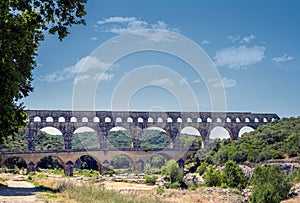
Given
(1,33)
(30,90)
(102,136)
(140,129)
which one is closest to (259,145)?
(140,129)

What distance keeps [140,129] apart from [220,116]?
39.5 ft

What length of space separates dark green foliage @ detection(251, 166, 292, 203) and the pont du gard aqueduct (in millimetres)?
23780

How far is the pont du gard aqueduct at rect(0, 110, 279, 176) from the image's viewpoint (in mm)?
38594

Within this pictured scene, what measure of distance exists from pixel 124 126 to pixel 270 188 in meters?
28.2

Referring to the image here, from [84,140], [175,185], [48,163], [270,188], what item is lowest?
[175,185]

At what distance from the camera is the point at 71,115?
42.3 m

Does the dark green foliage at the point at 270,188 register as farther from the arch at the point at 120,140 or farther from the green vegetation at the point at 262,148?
the arch at the point at 120,140

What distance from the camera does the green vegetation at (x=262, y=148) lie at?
31422 millimetres

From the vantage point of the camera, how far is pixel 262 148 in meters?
35.2

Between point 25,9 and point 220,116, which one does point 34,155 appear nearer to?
point 220,116

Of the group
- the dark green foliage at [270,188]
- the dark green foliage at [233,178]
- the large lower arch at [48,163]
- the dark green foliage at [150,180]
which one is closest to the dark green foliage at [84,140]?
the large lower arch at [48,163]

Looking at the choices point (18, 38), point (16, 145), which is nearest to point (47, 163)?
point (16, 145)

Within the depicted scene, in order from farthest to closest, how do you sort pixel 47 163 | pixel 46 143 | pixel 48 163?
pixel 46 143 < pixel 48 163 < pixel 47 163

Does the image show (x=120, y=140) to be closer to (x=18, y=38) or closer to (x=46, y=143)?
(x=46, y=143)
